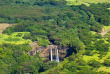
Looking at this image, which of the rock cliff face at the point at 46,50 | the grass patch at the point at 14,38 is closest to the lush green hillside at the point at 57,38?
the grass patch at the point at 14,38

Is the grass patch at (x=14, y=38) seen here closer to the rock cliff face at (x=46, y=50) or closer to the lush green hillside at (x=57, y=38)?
the lush green hillside at (x=57, y=38)

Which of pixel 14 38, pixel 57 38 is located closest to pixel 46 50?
pixel 57 38

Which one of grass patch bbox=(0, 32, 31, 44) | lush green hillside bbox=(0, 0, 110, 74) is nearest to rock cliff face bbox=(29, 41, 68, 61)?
lush green hillside bbox=(0, 0, 110, 74)

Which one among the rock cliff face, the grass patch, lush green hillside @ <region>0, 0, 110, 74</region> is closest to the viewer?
lush green hillside @ <region>0, 0, 110, 74</region>

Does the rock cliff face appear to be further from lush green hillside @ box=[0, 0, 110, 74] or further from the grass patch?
the grass patch

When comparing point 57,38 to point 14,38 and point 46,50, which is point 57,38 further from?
point 14,38

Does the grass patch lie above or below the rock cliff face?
above

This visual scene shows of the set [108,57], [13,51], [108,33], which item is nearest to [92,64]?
[108,57]

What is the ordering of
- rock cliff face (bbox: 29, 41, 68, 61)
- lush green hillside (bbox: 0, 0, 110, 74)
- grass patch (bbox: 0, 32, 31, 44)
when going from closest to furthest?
1. lush green hillside (bbox: 0, 0, 110, 74)
2. rock cliff face (bbox: 29, 41, 68, 61)
3. grass patch (bbox: 0, 32, 31, 44)
